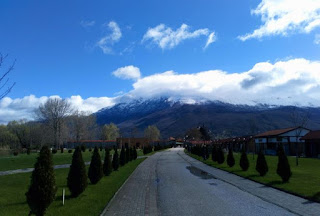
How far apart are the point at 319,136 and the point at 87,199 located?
44359 millimetres

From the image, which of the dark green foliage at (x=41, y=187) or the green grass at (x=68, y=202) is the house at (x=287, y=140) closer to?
the green grass at (x=68, y=202)

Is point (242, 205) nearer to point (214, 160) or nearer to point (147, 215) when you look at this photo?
point (147, 215)

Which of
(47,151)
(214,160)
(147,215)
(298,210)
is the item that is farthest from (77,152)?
(214,160)

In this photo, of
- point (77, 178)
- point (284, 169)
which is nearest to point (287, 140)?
point (284, 169)

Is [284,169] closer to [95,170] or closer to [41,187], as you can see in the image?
[95,170]

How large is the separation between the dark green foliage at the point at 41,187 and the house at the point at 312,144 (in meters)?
46.8

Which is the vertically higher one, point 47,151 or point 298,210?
point 47,151

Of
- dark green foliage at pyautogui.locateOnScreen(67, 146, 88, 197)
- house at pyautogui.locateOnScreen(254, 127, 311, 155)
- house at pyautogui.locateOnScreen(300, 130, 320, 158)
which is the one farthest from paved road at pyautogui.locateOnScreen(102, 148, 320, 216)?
house at pyautogui.locateOnScreen(254, 127, 311, 155)

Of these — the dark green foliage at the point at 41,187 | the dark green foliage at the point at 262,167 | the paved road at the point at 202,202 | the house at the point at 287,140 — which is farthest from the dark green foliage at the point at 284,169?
the house at the point at 287,140

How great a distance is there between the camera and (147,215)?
31.5ft

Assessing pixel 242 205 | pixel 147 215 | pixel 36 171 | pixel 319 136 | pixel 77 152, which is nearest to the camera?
pixel 36 171

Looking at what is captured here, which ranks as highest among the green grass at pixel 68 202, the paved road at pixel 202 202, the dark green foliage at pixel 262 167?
the dark green foliage at pixel 262 167

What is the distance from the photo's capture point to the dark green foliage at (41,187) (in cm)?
852

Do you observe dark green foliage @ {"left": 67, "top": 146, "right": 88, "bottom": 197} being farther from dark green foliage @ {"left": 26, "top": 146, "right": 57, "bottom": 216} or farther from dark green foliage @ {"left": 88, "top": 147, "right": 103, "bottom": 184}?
dark green foliage @ {"left": 88, "top": 147, "right": 103, "bottom": 184}
